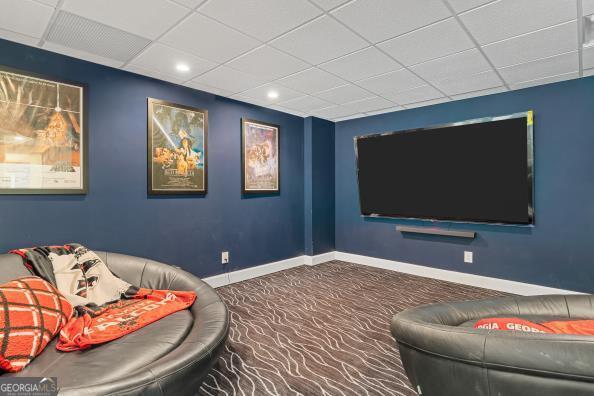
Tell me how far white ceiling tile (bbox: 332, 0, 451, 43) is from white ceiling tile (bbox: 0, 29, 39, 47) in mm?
2485

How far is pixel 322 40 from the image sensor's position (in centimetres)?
253

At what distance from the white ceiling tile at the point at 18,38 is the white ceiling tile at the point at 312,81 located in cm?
220

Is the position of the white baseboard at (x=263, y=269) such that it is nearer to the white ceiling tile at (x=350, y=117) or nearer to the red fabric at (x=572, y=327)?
the white ceiling tile at (x=350, y=117)

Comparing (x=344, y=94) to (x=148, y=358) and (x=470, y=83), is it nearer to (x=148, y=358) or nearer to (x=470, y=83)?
(x=470, y=83)

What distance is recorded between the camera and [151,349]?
1.65 meters

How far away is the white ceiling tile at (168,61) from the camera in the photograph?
2.71 metres

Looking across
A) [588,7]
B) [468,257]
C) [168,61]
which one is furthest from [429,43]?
[468,257]

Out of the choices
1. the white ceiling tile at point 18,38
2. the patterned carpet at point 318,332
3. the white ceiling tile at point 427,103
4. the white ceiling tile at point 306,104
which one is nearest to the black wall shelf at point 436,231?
the patterned carpet at point 318,332

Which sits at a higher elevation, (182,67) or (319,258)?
(182,67)

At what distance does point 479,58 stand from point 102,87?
367 centimetres

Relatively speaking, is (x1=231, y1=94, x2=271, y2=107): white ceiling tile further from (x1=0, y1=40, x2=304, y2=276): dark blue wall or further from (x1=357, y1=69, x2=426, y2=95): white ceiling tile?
(x1=357, y1=69, x2=426, y2=95): white ceiling tile

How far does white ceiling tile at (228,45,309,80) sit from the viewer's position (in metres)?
2.76

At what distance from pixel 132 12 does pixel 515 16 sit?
272 centimetres

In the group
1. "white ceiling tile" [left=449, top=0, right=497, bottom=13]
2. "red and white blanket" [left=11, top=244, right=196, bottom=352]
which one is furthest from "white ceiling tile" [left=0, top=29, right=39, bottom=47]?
"white ceiling tile" [left=449, top=0, right=497, bottom=13]
